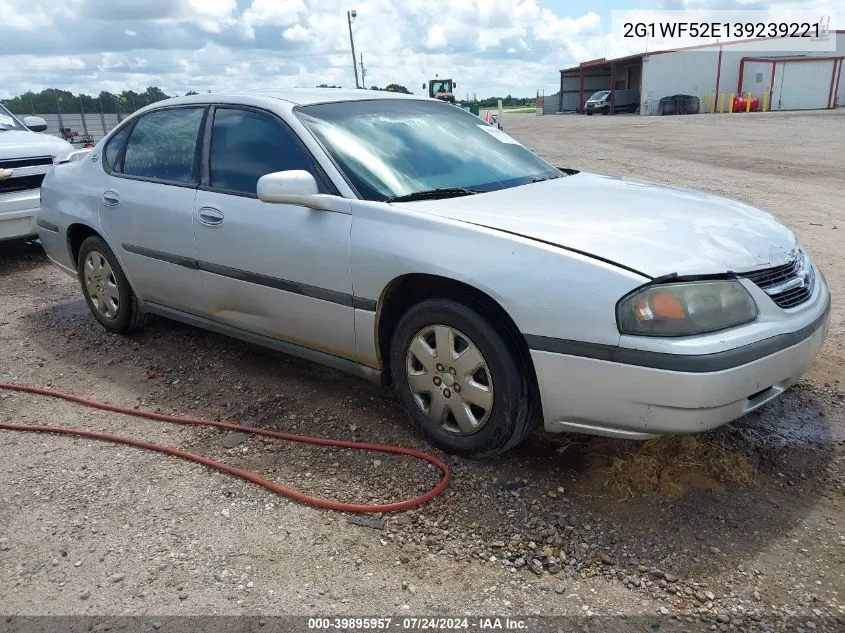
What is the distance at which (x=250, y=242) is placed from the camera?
3.67 meters

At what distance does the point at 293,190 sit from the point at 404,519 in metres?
1.53

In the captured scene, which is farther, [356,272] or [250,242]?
[250,242]

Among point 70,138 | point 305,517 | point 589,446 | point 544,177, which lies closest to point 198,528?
point 305,517

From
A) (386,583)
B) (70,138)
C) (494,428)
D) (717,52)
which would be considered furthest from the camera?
(717,52)

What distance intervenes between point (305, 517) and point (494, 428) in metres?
0.84

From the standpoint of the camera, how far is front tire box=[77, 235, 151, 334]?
4824mm

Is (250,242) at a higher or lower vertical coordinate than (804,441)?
higher

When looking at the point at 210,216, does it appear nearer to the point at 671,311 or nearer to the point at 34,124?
the point at 671,311

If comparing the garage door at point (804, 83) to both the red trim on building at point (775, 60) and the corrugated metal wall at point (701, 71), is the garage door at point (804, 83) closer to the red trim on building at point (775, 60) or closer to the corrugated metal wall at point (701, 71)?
the red trim on building at point (775, 60)

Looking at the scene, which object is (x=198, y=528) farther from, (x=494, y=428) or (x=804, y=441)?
(x=804, y=441)

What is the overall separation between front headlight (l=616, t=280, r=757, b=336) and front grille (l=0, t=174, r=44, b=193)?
6893 mm

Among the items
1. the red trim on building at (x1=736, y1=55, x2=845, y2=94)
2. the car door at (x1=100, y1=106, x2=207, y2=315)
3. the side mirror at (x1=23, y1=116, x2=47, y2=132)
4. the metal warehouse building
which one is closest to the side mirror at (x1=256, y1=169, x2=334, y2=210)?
the car door at (x1=100, y1=106, x2=207, y2=315)

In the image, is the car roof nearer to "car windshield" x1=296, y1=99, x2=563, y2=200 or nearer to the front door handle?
"car windshield" x1=296, y1=99, x2=563, y2=200

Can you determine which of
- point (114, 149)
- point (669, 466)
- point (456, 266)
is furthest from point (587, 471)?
point (114, 149)
